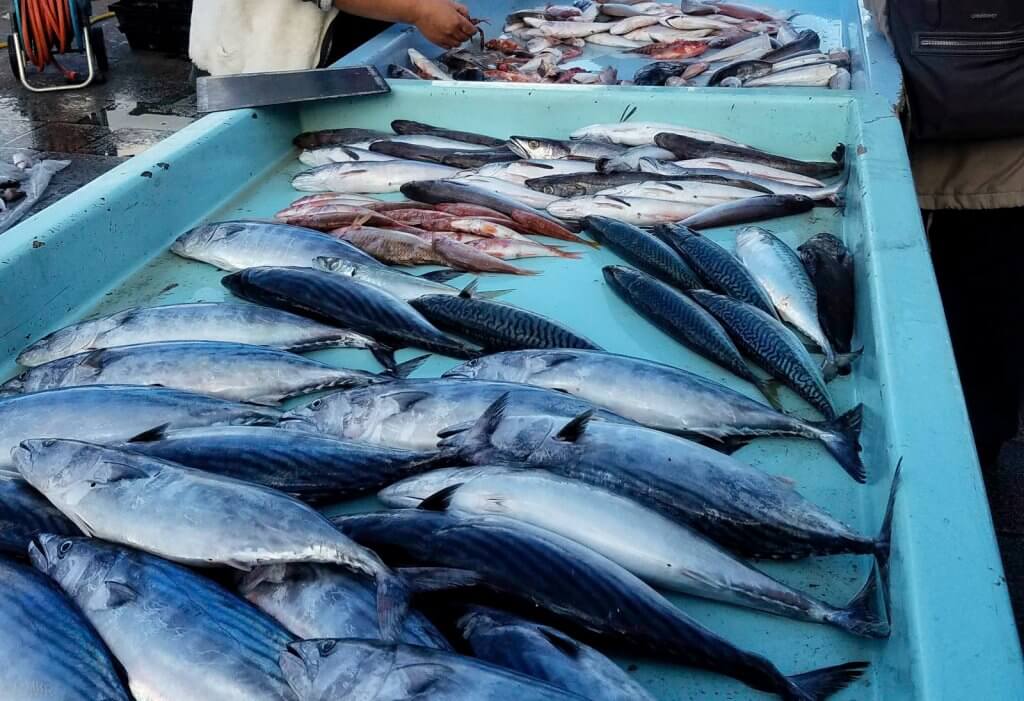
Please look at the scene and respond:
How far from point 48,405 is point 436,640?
3.44 feet

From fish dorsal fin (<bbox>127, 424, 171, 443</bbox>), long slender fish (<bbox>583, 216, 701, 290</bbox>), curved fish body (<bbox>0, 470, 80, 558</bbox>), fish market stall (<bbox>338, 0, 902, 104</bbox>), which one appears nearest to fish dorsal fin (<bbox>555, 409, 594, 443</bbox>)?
fish dorsal fin (<bbox>127, 424, 171, 443</bbox>)

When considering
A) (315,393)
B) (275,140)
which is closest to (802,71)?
(275,140)

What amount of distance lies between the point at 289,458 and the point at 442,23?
3.55 metres

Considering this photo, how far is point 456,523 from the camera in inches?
57.6

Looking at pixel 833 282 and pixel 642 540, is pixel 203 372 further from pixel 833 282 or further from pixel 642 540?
pixel 833 282

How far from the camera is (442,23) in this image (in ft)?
15.1

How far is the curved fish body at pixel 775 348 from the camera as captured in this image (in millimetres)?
2053

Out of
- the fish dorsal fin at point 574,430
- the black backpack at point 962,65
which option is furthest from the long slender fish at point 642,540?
the black backpack at point 962,65

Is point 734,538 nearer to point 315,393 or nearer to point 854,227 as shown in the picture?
point 315,393

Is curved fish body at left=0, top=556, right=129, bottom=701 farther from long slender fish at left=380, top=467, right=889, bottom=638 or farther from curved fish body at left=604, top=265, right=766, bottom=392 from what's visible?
curved fish body at left=604, top=265, right=766, bottom=392

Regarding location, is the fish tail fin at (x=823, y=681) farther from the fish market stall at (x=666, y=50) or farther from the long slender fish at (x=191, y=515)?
the fish market stall at (x=666, y=50)

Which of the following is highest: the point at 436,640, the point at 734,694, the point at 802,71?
the point at 802,71

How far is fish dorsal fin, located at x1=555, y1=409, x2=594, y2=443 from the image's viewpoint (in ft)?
5.46

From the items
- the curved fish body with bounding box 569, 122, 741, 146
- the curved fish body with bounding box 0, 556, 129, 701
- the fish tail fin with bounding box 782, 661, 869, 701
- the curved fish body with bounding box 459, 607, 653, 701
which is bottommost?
the fish tail fin with bounding box 782, 661, 869, 701
